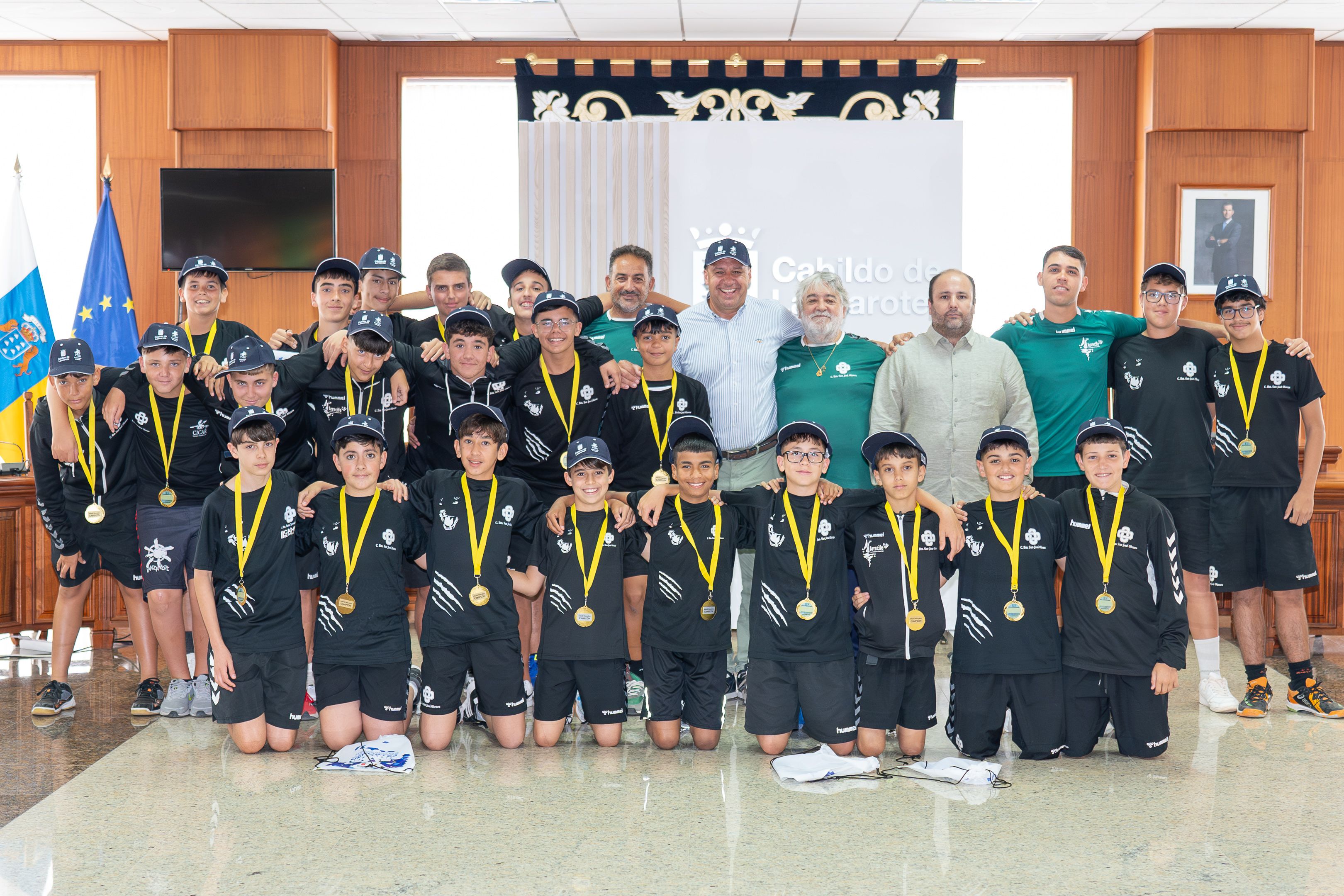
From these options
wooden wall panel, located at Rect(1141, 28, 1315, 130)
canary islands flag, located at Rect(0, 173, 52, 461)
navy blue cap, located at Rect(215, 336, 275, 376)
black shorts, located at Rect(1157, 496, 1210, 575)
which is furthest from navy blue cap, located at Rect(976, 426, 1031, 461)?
canary islands flag, located at Rect(0, 173, 52, 461)

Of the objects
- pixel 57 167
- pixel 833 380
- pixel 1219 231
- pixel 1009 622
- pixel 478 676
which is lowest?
pixel 478 676

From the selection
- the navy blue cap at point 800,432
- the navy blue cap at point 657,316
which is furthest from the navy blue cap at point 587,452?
the navy blue cap at point 800,432

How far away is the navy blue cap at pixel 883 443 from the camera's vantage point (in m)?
3.96

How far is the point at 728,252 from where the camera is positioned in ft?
15.5

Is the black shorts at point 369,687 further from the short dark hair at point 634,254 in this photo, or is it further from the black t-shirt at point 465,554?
the short dark hair at point 634,254

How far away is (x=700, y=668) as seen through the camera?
4.02 meters

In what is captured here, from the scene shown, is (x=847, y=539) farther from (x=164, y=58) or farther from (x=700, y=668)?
(x=164, y=58)

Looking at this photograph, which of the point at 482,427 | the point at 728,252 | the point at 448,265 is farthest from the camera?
the point at 448,265

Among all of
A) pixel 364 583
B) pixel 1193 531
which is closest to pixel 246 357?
pixel 364 583

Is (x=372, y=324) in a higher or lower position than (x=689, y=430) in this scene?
higher

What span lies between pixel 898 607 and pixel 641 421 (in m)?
1.32

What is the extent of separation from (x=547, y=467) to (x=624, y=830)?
173cm

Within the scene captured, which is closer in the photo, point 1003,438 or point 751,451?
point 1003,438

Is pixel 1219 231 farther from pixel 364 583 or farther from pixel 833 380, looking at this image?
pixel 364 583
